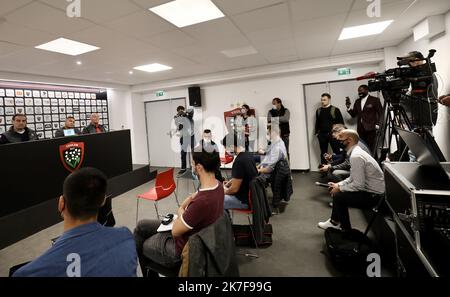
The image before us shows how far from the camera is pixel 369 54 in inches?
185

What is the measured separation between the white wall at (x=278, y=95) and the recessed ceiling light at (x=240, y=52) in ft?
5.41

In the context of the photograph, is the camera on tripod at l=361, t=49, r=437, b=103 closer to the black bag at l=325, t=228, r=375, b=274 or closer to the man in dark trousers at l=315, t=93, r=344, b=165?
the black bag at l=325, t=228, r=375, b=274

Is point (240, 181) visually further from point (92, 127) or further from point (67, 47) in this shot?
point (92, 127)

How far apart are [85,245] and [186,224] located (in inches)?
24.8

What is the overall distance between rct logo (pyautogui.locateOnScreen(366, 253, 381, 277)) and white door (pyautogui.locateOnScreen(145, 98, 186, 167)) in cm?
596

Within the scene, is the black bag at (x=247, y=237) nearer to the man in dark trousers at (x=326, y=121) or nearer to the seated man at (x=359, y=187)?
the seated man at (x=359, y=187)

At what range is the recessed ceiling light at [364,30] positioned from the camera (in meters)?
3.29

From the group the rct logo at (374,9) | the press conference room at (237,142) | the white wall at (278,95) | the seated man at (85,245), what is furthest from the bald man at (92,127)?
the rct logo at (374,9)

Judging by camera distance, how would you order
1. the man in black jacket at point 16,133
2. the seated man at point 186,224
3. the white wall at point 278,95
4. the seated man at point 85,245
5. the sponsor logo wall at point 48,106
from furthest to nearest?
1. the white wall at point 278,95
2. the sponsor logo wall at point 48,106
3. the man in black jacket at point 16,133
4. the seated man at point 186,224
5. the seated man at point 85,245

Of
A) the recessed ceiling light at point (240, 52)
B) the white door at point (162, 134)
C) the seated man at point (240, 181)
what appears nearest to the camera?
the seated man at point (240, 181)

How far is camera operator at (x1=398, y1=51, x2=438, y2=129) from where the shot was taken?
2.16m

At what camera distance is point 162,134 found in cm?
746
